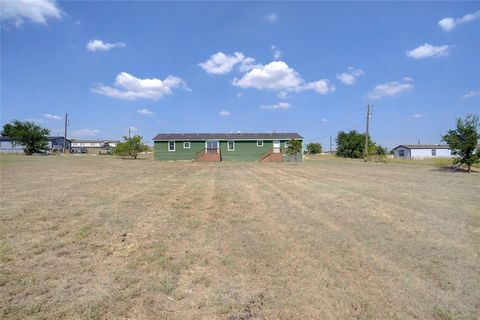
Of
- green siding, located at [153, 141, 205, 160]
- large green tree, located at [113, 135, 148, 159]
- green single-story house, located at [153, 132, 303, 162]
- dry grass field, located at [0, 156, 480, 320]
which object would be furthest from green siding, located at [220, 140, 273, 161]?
dry grass field, located at [0, 156, 480, 320]

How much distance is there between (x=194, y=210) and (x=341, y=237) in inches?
143

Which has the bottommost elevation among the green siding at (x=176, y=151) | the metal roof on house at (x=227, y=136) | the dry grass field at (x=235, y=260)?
the dry grass field at (x=235, y=260)

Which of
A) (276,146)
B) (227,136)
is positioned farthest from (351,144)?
(227,136)

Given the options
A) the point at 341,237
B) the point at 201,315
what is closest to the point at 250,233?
the point at 341,237

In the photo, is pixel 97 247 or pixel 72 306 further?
pixel 97 247

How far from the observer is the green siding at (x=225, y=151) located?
41406 mm

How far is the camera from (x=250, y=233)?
615cm

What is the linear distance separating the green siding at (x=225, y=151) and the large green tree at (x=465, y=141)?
63.0 feet

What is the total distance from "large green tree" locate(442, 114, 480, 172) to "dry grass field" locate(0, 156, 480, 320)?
57.1 ft

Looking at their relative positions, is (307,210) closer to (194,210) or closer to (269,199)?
(269,199)

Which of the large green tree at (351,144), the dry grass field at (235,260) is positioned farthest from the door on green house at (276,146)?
the dry grass field at (235,260)

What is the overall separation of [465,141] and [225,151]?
25.1 meters

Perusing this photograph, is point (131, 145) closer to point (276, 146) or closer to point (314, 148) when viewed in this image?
point (276, 146)

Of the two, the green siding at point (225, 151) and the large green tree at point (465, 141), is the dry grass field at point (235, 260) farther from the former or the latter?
the green siding at point (225, 151)
